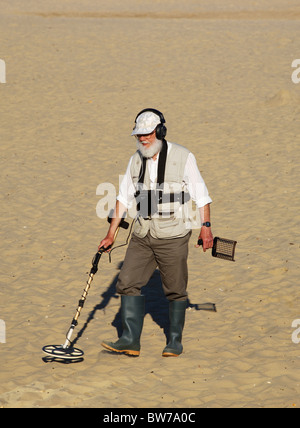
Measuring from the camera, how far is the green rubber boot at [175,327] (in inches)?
239

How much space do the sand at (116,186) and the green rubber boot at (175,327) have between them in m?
0.13

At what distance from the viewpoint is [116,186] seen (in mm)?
12227

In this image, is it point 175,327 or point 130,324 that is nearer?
point 130,324

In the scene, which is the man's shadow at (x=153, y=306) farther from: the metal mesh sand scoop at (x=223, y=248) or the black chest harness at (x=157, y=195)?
the black chest harness at (x=157, y=195)

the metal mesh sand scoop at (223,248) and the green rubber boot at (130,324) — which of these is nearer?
the metal mesh sand scoop at (223,248)

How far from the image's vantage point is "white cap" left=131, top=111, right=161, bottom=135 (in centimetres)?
566

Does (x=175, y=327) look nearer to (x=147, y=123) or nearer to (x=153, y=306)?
(x=153, y=306)

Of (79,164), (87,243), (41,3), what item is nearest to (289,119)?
(79,164)

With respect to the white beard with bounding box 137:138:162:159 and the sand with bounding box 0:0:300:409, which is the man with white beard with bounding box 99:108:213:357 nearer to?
the white beard with bounding box 137:138:162:159

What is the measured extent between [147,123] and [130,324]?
180cm

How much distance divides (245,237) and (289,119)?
652 centimetres

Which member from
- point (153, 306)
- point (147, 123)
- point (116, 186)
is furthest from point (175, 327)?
point (116, 186)

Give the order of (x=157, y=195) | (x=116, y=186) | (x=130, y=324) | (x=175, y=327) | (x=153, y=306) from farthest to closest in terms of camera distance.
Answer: (x=116, y=186) < (x=153, y=306) < (x=175, y=327) < (x=130, y=324) < (x=157, y=195)

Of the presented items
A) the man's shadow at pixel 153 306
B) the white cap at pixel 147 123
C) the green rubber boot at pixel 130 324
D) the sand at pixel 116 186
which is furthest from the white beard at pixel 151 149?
the man's shadow at pixel 153 306
